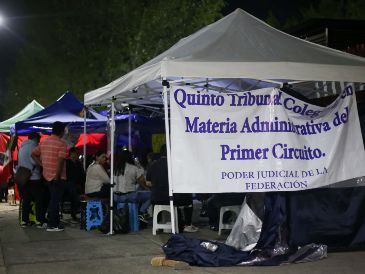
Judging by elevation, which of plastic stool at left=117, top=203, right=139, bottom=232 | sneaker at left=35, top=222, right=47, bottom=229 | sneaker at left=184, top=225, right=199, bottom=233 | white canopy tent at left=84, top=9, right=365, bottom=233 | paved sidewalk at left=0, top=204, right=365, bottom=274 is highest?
white canopy tent at left=84, top=9, right=365, bottom=233

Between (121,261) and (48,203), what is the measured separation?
174 inches

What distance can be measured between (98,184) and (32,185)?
134cm

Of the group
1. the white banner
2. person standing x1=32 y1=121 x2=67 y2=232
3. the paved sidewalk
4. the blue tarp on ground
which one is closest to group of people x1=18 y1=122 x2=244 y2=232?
person standing x1=32 y1=121 x2=67 y2=232

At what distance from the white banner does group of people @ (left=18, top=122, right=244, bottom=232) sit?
235cm

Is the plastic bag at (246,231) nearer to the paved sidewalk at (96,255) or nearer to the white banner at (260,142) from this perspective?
the white banner at (260,142)

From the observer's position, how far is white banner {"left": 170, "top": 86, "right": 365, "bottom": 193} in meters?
7.18

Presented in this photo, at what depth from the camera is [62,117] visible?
46.6ft

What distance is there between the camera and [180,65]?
708cm

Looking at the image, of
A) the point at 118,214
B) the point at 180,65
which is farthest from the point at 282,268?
the point at 118,214

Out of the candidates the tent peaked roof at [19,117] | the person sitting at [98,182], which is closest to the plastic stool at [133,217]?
the person sitting at [98,182]

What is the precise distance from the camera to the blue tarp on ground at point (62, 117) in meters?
13.9

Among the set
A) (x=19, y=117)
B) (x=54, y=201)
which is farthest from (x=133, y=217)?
(x=19, y=117)

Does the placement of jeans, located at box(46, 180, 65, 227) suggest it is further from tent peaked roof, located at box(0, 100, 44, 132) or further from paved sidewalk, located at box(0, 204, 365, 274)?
tent peaked roof, located at box(0, 100, 44, 132)

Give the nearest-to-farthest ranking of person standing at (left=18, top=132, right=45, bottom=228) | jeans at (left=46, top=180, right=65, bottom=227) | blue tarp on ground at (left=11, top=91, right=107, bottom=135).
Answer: jeans at (left=46, top=180, right=65, bottom=227), person standing at (left=18, top=132, right=45, bottom=228), blue tarp on ground at (left=11, top=91, right=107, bottom=135)
